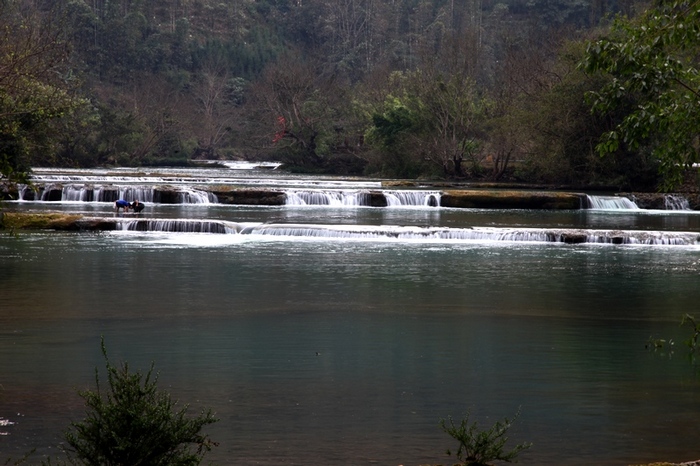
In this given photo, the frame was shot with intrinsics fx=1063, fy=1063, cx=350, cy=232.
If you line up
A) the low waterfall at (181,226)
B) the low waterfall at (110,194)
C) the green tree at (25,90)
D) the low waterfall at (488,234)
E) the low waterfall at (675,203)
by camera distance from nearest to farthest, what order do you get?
the green tree at (25,90)
the low waterfall at (488,234)
the low waterfall at (181,226)
the low waterfall at (110,194)
the low waterfall at (675,203)

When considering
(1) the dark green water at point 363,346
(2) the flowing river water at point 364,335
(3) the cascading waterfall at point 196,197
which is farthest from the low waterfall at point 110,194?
(1) the dark green water at point 363,346

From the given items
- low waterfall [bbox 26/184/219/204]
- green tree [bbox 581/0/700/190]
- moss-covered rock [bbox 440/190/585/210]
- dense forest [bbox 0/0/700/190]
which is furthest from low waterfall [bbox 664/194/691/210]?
green tree [bbox 581/0/700/190]

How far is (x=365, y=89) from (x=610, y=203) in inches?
1369

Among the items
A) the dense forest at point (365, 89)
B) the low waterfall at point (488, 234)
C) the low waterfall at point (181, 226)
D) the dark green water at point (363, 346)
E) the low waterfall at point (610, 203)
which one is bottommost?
the dark green water at point (363, 346)

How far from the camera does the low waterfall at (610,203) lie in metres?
39.3

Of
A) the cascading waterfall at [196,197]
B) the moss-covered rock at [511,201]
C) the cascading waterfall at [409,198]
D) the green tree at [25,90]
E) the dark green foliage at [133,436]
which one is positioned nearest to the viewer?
the dark green foliage at [133,436]

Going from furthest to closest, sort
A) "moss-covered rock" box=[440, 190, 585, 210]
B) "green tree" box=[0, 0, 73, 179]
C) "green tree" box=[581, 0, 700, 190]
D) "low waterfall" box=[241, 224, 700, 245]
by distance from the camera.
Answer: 1. "moss-covered rock" box=[440, 190, 585, 210]
2. "low waterfall" box=[241, 224, 700, 245]
3. "green tree" box=[0, 0, 73, 179]
4. "green tree" box=[581, 0, 700, 190]

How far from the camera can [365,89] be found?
236 feet

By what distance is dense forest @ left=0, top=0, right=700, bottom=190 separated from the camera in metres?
9.59

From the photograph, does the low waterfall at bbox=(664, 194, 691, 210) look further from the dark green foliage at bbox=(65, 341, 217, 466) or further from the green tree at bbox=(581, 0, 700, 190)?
the dark green foliage at bbox=(65, 341, 217, 466)

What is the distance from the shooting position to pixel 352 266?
71.6 ft

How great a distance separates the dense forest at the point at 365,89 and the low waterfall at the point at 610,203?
10.5ft

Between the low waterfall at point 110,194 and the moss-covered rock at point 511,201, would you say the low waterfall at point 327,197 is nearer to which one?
the moss-covered rock at point 511,201

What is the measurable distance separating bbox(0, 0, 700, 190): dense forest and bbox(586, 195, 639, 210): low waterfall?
319cm
